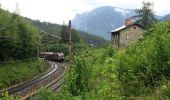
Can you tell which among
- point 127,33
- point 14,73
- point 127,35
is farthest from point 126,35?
point 14,73

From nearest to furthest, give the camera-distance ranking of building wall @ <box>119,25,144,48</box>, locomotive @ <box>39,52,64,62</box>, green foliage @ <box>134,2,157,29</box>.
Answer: building wall @ <box>119,25,144,48</box>
green foliage @ <box>134,2,157,29</box>
locomotive @ <box>39,52,64,62</box>

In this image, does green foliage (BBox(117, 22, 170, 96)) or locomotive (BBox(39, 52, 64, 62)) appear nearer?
green foliage (BBox(117, 22, 170, 96))

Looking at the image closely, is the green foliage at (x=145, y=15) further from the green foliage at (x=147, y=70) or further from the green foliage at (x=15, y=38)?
the green foliage at (x=147, y=70)

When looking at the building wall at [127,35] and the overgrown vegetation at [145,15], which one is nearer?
the building wall at [127,35]

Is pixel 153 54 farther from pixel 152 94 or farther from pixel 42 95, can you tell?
pixel 42 95

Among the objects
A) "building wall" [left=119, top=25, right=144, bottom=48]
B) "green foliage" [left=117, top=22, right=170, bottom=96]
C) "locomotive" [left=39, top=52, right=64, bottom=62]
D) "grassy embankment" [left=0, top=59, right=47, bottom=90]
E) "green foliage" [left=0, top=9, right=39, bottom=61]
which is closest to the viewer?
"green foliage" [left=117, top=22, right=170, bottom=96]

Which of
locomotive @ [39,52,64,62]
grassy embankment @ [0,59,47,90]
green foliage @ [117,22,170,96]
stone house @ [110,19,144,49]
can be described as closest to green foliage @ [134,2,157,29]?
stone house @ [110,19,144,49]

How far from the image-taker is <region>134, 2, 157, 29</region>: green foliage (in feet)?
291

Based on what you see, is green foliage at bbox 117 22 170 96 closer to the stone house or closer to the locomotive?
the stone house

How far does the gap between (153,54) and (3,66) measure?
120 ft

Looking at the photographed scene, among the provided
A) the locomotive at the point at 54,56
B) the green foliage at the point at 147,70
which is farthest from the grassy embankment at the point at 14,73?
the locomotive at the point at 54,56

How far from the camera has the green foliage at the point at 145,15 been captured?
88562 mm

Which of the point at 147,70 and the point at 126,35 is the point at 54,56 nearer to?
the point at 126,35

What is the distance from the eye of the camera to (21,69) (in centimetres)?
5397
